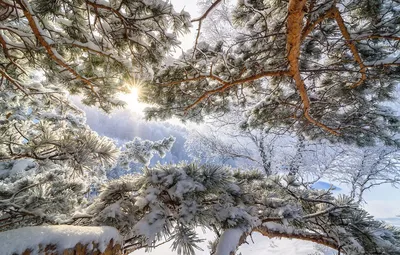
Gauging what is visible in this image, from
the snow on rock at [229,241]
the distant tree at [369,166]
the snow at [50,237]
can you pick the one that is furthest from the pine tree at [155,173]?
the distant tree at [369,166]

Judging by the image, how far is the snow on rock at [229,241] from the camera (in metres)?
0.83

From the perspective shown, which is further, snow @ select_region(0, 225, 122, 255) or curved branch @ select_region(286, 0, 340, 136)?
curved branch @ select_region(286, 0, 340, 136)

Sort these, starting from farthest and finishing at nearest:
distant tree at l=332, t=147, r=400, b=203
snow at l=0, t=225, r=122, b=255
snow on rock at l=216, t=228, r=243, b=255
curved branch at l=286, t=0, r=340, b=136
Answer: distant tree at l=332, t=147, r=400, b=203
curved branch at l=286, t=0, r=340, b=136
snow on rock at l=216, t=228, r=243, b=255
snow at l=0, t=225, r=122, b=255

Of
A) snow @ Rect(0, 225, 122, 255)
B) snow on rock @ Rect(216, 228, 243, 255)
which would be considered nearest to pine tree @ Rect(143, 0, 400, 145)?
snow on rock @ Rect(216, 228, 243, 255)

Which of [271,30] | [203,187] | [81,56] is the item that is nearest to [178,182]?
[203,187]

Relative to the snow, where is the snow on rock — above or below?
above

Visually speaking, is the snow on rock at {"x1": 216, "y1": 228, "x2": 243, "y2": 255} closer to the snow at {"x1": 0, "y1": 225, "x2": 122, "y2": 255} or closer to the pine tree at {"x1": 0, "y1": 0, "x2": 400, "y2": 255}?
the pine tree at {"x1": 0, "y1": 0, "x2": 400, "y2": 255}

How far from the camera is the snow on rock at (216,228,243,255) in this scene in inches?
32.7

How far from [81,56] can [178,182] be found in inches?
66.5

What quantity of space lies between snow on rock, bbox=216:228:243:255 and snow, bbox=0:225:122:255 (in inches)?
17.2

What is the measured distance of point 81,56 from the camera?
1917 mm

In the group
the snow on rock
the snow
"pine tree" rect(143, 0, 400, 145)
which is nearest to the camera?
the snow

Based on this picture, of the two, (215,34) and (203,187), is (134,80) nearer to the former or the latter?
(203,187)

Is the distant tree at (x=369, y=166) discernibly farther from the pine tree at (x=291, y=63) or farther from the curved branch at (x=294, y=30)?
the curved branch at (x=294, y=30)
